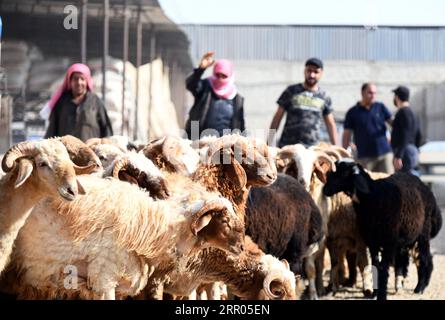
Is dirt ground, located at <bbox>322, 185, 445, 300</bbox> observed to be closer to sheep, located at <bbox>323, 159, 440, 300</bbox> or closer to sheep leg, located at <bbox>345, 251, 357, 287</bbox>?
sheep leg, located at <bbox>345, 251, 357, 287</bbox>

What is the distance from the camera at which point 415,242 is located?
12.0 m

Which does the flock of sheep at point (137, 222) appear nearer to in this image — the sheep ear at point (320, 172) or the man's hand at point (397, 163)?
the sheep ear at point (320, 172)

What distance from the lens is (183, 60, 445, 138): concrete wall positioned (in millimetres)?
20000

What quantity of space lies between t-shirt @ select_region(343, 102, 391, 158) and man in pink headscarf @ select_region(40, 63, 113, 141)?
3.86 metres

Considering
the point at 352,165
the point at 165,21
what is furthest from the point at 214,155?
the point at 165,21

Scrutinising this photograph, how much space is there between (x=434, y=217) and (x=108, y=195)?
577cm

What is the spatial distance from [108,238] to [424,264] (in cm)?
577

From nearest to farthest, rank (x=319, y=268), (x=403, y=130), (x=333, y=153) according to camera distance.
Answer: (x=319, y=268), (x=333, y=153), (x=403, y=130)

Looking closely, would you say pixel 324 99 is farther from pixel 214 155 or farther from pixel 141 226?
pixel 141 226

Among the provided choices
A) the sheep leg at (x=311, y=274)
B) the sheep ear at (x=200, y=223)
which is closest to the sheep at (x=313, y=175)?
the sheep leg at (x=311, y=274)

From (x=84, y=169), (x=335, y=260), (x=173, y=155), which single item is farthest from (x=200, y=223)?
(x=335, y=260)

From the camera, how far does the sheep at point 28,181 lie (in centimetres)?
677

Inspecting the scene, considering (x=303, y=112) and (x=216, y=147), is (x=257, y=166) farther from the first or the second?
(x=303, y=112)

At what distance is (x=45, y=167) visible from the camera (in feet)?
22.3
